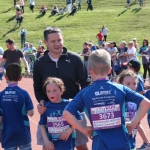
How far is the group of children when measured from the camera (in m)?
4.12

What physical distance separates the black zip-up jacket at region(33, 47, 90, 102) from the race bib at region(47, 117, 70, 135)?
445 mm

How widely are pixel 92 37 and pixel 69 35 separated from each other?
205 centimetres

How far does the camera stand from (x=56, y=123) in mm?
5336

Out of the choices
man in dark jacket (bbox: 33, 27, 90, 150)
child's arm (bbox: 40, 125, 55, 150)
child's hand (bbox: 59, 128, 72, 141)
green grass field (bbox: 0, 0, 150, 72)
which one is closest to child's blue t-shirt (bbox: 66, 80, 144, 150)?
child's hand (bbox: 59, 128, 72, 141)

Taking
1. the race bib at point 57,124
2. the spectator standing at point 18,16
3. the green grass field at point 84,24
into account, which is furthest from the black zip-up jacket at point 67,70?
the spectator standing at point 18,16

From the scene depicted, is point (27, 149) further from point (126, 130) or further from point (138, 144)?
point (138, 144)

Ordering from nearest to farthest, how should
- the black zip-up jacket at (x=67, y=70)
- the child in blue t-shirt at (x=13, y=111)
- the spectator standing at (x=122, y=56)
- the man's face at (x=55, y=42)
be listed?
1. the man's face at (x=55, y=42)
2. the black zip-up jacket at (x=67, y=70)
3. the child in blue t-shirt at (x=13, y=111)
4. the spectator standing at (x=122, y=56)

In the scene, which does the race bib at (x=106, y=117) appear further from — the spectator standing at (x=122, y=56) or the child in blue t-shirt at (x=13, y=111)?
the spectator standing at (x=122, y=56)

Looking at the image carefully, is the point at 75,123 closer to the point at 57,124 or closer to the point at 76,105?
the point at 76,105

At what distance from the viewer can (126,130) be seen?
420cm

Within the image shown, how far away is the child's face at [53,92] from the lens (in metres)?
5.29

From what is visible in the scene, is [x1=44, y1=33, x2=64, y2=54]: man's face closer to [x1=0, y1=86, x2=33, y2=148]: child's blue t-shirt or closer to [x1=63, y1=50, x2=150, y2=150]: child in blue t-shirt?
[x1=0, y1=86, x2=33, y2=148]: child's blue t-shirt

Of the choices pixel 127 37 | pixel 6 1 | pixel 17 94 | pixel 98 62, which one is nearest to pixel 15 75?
pixel 17 94

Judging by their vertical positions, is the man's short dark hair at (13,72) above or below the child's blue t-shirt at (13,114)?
above
